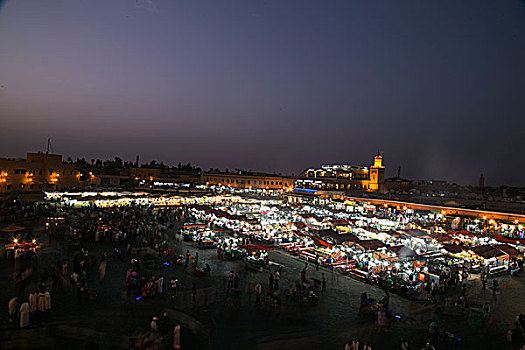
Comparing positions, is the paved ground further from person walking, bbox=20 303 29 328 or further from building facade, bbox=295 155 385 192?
building facade, bbox=295 155 385 192

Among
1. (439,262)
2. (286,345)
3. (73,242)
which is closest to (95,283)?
(73,242)

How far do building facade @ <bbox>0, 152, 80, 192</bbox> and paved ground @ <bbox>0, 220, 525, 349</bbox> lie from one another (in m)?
32.1

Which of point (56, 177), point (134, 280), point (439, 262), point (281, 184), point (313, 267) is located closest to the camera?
point (134, 280)

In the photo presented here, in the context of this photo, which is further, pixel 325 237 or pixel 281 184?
pixel 281 184

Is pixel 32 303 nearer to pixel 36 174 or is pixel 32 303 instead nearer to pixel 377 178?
pixel 36 174

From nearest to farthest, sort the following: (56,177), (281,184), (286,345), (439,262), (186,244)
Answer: (286,345), (439,262), (186,244), (56,177), (281,184)

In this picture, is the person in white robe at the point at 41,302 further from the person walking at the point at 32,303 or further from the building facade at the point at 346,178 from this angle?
the building facade at the point at 346,178

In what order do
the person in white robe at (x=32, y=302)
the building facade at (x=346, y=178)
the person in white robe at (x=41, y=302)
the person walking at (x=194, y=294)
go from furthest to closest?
the building facade at (x=346, y=178)
the person walking at (x=194, y=294)
the person in white robe at (x=41, y=302)
the person in white robe at (x=32, y=302)

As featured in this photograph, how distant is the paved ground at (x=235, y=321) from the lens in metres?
7.18

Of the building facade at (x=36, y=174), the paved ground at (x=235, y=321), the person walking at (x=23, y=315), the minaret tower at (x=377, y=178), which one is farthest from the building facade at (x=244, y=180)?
the person walking at (x=23, y=315)

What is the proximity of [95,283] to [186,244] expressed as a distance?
7.66m

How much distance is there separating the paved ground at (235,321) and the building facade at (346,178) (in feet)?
202

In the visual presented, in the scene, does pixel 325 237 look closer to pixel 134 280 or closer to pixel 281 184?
pixel 134 280

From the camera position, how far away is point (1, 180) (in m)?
34.4
